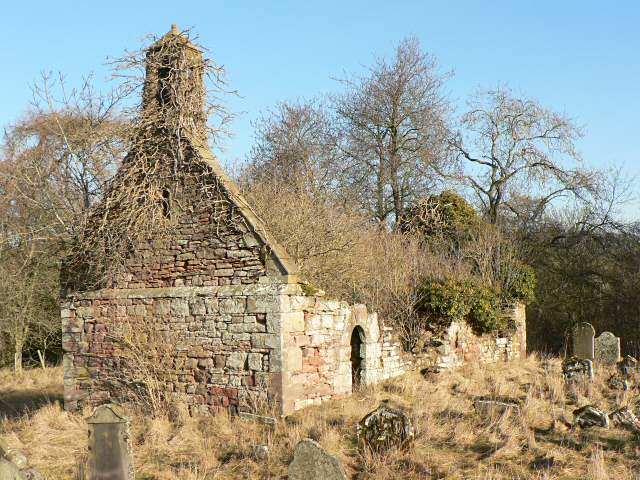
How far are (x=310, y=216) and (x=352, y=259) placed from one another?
1591 mm

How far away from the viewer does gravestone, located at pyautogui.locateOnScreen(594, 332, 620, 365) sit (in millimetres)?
Result: 14602

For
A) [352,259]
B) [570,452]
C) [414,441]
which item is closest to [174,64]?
[352,259]

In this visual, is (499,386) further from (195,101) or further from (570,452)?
(195,101)

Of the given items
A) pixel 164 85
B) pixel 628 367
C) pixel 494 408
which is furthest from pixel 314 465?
pixel 628 367

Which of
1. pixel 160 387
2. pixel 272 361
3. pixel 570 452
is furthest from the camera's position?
pixel 160 387

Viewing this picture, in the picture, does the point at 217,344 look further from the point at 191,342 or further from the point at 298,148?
the point at 298,148

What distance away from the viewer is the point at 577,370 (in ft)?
41.2

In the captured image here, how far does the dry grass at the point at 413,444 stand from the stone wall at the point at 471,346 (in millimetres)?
2748

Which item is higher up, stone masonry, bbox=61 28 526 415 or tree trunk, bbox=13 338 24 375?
stone masonry, bbox=61 28 526 415

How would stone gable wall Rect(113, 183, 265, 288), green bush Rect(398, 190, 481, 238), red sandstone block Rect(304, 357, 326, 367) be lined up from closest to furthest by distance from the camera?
1. stone gable wall Rect(113, 183, 265, 288)
2. red sandstone block Rect(304, 357, 326, 367)
3. green bush Rect(398, 190, 481, 238)

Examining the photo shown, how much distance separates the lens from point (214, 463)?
8.59 meters

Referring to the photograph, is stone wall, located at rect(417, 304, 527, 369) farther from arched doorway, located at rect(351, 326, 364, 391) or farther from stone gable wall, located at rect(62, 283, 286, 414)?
stone gable wall, located at rect(62, 283, 286, 414)

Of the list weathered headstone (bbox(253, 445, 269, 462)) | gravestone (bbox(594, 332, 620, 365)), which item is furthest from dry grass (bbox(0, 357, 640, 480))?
gravestone (bbox(594, 332, 620, 365))

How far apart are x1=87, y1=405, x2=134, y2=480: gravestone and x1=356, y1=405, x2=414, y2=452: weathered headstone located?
3001mm
